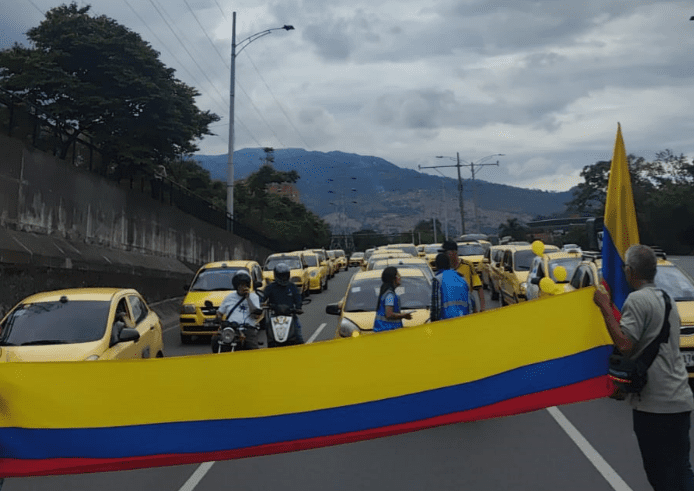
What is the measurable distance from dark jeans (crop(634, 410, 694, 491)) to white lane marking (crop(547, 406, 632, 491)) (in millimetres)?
1847

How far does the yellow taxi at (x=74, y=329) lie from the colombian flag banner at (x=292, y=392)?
335cm

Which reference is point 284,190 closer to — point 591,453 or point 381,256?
point 381,256

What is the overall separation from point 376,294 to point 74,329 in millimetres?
4919

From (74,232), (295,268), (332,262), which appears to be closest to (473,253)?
A: (295,268)

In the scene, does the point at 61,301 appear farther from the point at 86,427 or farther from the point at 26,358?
the point at 86,427

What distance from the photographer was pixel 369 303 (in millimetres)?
11469

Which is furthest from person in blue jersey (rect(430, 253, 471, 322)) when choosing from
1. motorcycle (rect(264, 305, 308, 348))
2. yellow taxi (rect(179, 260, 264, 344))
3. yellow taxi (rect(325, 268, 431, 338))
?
yellow taxi (rect(179, 260, 264, 344))

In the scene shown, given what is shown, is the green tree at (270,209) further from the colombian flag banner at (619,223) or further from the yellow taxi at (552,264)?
the colombian flag banner at (619,223)

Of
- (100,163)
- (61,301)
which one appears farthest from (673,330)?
(100,163)

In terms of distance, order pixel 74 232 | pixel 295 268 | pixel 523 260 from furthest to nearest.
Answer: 1. pixel 295 268
2. pixel 523 260
3. pixel 74 232

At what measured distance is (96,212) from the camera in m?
23.0

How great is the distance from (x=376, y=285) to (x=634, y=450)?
19.3ft

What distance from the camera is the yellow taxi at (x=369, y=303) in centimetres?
1038

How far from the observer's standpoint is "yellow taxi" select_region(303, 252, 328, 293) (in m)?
32.3
